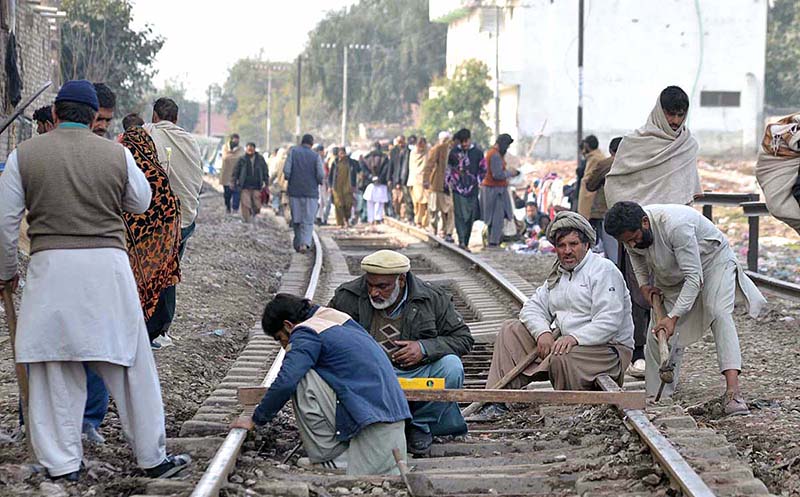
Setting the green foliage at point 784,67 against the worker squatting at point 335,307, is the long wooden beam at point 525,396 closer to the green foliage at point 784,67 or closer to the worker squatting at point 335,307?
the worker squatting at point 335,307

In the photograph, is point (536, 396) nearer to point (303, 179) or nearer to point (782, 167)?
point (782, 167)

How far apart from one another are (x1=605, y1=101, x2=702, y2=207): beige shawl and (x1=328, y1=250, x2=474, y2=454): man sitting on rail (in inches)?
87.2

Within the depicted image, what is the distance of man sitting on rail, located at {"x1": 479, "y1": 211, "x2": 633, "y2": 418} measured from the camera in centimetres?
643

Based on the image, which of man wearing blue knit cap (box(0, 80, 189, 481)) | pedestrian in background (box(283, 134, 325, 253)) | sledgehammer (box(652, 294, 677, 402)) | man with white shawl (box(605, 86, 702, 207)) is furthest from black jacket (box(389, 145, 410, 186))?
man wearing blue knit cap (box(0, 80, 189, 481))

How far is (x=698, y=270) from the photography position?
6.40 meters

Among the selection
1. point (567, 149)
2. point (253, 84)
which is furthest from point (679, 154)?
point (253, 84)

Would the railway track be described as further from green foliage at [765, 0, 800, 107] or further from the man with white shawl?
green foliage at [765, 0, 800, 107]

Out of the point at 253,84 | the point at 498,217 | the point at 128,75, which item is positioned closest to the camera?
the point at 498,217

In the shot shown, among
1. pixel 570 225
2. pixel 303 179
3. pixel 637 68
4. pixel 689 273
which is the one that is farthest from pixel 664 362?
pixel 637 68

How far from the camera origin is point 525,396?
5848 millimetres

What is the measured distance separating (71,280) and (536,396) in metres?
2.33

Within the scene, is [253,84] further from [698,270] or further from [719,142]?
[698,270]

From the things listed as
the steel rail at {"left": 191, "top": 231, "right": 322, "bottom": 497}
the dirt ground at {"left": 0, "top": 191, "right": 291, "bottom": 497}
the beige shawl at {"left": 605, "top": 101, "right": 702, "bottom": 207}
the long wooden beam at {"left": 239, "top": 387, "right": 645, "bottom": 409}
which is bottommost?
the dirt ground at {"left": 0, "top": 191, "right": 291, "bottom": 497}

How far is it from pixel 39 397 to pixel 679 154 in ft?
14.8
